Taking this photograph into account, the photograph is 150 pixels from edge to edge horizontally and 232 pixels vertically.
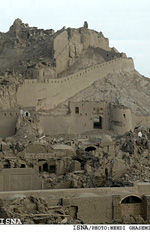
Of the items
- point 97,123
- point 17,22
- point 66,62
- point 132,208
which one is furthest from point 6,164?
point 17,22

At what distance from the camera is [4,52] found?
46500 millimetres

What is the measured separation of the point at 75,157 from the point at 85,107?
26.0 ft

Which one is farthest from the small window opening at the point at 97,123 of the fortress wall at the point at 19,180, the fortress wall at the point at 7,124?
the fortress wall at the point at 19,180

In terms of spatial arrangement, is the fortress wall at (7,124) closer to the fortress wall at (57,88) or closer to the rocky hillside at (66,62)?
the rocky hillside at (66,62)

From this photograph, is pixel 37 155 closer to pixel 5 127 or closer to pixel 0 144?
pixel 0 144

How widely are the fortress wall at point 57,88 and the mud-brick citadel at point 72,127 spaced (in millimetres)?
61

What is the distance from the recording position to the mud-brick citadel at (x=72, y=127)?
21109 millimetres

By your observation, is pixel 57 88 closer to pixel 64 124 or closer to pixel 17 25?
pixel 64 124

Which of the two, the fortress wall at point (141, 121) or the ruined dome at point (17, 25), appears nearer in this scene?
the fortress wall at point (141, 121)

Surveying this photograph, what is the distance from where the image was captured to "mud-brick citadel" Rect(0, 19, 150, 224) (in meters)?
21.1

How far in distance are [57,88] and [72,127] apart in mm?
3196

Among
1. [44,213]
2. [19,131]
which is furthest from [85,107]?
[44,213]

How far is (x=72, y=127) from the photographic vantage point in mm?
35656

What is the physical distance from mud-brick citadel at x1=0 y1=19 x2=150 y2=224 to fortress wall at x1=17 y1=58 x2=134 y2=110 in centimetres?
6
